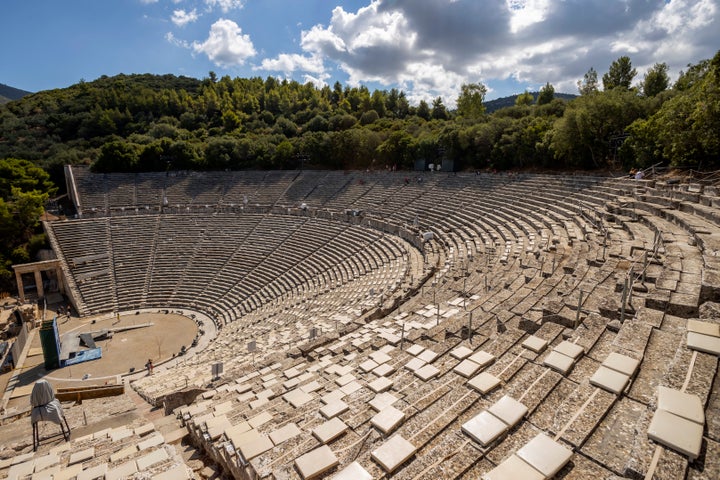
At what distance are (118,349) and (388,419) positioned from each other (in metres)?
20.4

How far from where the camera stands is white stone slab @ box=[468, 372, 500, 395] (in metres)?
5.02

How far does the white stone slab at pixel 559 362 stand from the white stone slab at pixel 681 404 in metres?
1.15

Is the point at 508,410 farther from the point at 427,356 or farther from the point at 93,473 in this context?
the point at 93,473

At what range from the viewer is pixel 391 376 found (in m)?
6.79

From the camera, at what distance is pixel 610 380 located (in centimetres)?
448

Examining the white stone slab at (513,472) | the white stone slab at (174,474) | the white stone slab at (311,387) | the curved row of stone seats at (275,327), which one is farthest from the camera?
the curved row of stone seats at (275,327)

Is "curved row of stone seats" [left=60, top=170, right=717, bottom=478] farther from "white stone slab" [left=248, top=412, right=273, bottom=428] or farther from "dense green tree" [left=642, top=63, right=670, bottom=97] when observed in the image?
"dense green tree" [left=642, top=63, right=670, bottom=97]

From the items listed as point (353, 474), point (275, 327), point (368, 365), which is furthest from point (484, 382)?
point (275, 327)

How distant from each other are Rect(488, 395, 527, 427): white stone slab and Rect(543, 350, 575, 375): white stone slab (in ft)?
3.24

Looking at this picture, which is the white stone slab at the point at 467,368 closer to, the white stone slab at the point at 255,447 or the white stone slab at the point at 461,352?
the white stone slab at the point at 461,352

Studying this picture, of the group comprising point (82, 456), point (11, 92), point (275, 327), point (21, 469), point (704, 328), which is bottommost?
point (275, 327)

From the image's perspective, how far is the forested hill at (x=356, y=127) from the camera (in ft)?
68.7

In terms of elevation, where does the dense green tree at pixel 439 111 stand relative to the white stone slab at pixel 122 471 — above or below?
above

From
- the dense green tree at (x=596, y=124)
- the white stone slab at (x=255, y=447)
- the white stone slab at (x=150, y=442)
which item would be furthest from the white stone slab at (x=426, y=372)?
the dense green tree at (x=596, y=124)
